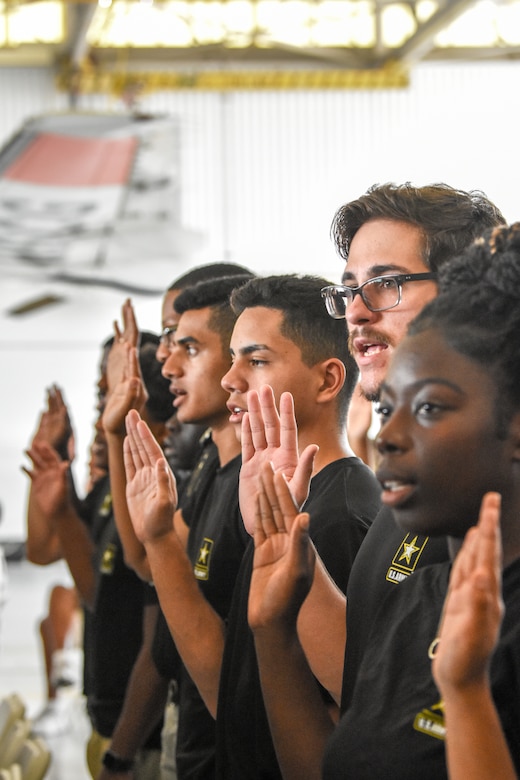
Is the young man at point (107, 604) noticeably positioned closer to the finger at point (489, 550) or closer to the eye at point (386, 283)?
the eye at point (386, 283)

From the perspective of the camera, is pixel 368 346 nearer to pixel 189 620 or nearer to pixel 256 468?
pixel 256 468

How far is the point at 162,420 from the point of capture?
3.82 metres

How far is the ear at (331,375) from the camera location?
7.66ft

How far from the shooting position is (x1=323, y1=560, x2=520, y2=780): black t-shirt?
1.22 m

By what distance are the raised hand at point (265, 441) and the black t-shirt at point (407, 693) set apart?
41 centimetres

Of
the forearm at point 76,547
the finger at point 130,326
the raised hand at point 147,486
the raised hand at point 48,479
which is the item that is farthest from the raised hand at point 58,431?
the raised hand at point 147,486

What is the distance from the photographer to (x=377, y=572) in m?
1.70

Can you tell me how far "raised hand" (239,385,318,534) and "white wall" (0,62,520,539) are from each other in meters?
8.35

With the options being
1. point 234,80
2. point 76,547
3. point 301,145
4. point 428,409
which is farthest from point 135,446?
point 234,80

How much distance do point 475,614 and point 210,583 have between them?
56.2 inches

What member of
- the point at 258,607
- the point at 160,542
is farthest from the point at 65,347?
the point at 258,607

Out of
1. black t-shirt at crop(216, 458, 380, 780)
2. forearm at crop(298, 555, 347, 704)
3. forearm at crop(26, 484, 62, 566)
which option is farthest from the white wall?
forearm at crop(298, 555, 347, 704)

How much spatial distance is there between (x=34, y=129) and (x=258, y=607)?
9.23 meters

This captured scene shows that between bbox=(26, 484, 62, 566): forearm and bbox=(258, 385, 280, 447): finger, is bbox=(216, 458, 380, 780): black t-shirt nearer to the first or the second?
bbox=(258, 385, 280, 447): finger
